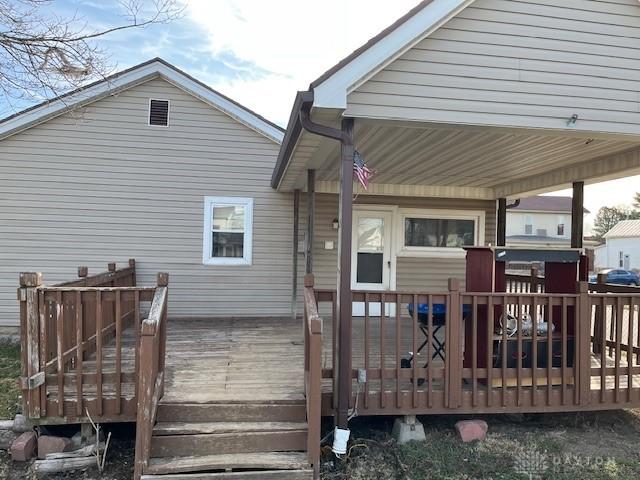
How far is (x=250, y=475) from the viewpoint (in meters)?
3.03

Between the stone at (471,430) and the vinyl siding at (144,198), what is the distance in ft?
14.1

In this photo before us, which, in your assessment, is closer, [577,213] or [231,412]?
[231,412]

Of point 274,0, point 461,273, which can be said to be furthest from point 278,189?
point 461,273

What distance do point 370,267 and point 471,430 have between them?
14.3ft

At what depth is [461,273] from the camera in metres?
8.21

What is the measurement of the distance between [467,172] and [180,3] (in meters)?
4.34

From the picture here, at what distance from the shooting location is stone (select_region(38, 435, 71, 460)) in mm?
3498

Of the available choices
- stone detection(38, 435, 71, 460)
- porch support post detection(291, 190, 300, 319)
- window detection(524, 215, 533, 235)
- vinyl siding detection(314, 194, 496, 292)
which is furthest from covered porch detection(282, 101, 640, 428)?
window detection(524, 215, 533, 235)

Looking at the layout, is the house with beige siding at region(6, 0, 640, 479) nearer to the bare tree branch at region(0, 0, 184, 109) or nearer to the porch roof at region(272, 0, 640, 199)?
the porch roof at region(272, 0, 640, 199)

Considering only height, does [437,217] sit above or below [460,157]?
below

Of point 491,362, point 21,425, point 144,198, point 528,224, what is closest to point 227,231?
point 144,198

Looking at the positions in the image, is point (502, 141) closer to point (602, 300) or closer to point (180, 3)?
point (602, 300)

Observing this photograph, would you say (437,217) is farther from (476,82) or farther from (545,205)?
(545,205)

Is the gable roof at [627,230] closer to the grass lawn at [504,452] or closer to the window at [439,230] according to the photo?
the window at [439,230]
